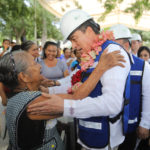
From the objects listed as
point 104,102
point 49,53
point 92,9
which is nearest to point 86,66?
point 104,102

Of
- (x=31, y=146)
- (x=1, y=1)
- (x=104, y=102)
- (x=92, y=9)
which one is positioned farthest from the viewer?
(x=92, y=9)

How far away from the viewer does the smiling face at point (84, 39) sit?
168 cm

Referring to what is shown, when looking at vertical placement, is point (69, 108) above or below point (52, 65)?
below

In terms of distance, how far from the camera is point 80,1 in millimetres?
8570

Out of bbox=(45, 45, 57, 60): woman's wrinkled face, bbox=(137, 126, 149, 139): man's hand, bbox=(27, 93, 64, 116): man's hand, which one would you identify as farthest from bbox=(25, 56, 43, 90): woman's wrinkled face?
bbox=(45, 45, 57, 60): woman's wrinkled face

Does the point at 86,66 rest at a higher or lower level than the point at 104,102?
higher

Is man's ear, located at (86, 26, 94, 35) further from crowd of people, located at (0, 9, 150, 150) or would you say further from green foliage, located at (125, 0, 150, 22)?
green foliage, located at (125, 0, 150, 22)

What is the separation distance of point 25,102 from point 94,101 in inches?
21.6

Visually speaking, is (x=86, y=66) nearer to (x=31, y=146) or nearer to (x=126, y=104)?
(x=126, y=104)

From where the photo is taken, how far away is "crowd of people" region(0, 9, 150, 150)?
1312mm

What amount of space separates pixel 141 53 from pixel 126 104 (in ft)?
9.81

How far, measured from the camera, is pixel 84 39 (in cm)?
169

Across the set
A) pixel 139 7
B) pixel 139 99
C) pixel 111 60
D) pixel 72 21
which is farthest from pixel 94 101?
pixel 139 7

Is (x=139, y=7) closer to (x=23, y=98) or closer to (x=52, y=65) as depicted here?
(x=52, y=65)
